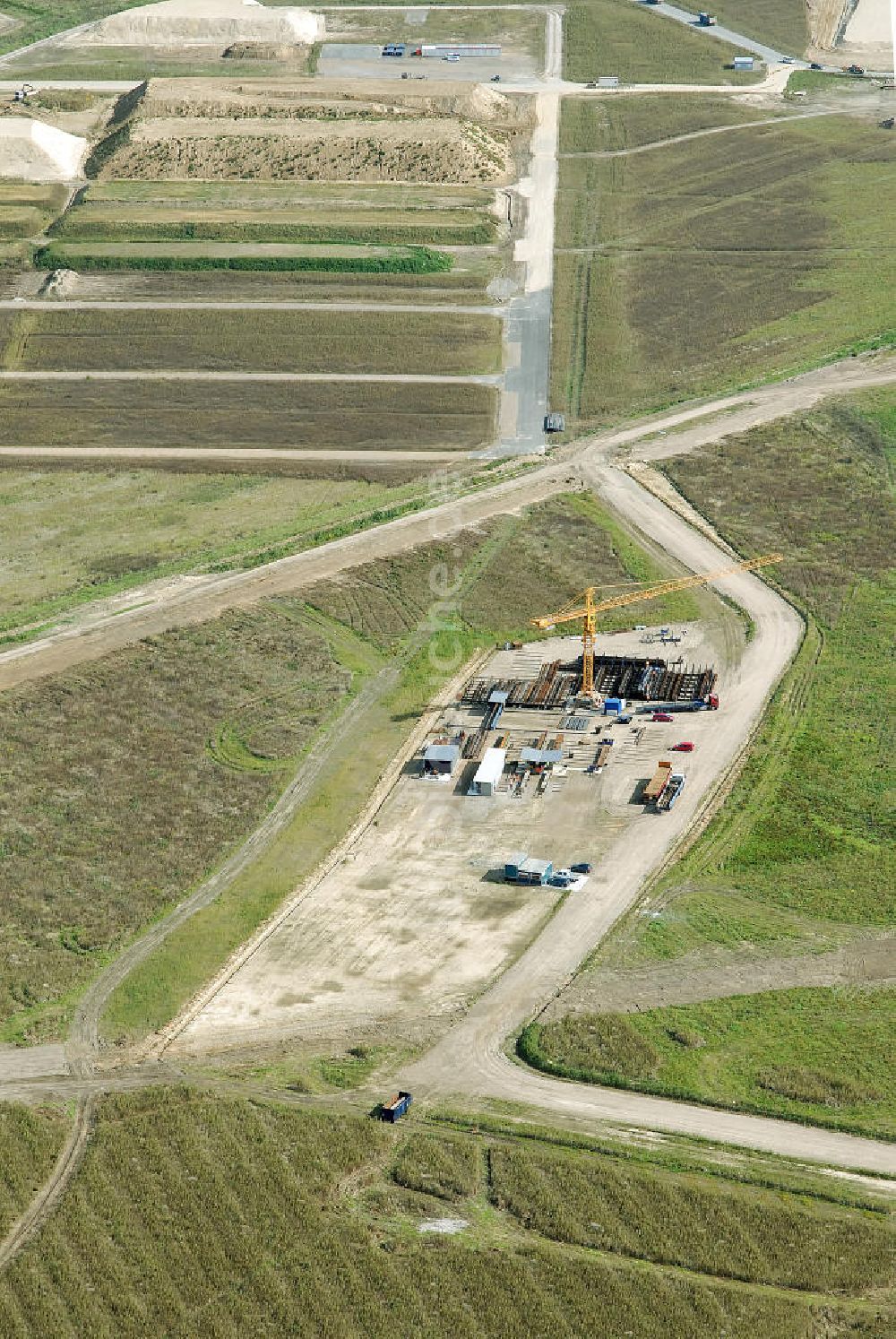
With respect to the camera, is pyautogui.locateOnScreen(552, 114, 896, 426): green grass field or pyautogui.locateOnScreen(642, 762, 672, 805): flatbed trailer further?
pyautogui.locateOnScreen(552, 114, 896, 426): green grass field

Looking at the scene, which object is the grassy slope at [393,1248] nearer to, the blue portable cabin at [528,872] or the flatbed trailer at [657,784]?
the blue portable cabin at [528,872]

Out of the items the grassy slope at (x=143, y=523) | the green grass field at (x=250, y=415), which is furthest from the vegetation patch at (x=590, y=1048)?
the green grass field at (x=250, y=415)

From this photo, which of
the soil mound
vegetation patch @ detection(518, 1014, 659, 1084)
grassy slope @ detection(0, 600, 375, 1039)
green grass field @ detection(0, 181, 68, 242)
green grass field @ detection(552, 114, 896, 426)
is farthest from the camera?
green grass field @ detection(0, 181, 68, 242)

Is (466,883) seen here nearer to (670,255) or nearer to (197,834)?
(197,834)

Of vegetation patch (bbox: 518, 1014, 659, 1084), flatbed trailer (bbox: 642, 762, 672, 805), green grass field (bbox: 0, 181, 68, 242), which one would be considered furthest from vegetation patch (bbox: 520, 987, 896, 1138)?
green grass field (bbox: 0, 181, 68, 242)

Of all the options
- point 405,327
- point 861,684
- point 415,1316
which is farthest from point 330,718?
point 405,327

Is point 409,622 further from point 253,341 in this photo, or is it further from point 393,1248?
point 393,1248

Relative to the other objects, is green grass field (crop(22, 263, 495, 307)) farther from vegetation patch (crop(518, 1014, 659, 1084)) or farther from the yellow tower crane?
vegetation patch (crop(518, 1014, 659, 1084))

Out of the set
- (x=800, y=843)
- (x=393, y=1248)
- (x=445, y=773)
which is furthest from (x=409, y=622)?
(x=393, y=1248)
